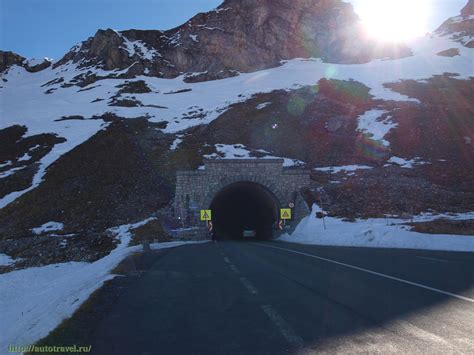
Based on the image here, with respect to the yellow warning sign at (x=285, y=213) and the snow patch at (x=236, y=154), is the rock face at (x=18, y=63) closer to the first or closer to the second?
the snow patch at (x=236, y=154)

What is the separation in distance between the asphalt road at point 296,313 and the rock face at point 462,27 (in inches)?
4124

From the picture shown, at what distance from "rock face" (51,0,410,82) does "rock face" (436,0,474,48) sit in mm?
15708

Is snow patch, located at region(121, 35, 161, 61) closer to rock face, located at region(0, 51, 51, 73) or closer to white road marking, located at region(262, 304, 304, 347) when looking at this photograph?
rock face, located at region(0, 51, 51, 73)

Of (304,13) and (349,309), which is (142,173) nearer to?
(349,309)

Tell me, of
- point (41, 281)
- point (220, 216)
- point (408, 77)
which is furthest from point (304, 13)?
point (41, 281)

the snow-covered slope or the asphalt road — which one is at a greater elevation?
the snow-covered slope

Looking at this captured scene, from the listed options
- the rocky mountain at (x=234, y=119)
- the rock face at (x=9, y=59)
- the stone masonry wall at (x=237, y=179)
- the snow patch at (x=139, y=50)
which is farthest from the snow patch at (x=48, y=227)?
the rock face at (x=9, y=59)

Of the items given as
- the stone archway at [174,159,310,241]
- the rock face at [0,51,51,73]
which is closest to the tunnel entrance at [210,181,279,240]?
the stone archway at [174,159,310,241]

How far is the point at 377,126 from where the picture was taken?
53.1m

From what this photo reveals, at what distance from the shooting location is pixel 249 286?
10047 mm

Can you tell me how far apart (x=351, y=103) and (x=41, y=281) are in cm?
5269

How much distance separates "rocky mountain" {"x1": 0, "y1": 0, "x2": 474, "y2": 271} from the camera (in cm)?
3716

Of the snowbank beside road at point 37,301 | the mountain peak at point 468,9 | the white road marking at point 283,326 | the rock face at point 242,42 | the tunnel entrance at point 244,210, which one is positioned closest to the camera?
the white road marking at point 283,326

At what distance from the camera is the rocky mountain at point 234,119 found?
122ft
